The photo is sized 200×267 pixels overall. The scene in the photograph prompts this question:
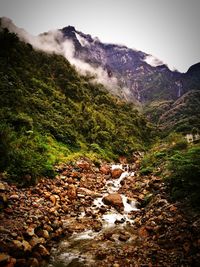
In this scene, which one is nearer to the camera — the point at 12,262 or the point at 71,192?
the point at 12,262

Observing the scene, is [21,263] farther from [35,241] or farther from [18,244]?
[35,241]

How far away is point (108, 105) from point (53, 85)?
52.0ft

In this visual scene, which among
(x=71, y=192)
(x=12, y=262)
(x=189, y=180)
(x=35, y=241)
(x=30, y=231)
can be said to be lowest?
(x=12, y=262)

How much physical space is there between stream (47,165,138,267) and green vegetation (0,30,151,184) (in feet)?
10.9

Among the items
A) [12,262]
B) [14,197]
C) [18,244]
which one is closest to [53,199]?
[14,197]

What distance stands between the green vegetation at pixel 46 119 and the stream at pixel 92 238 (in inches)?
130

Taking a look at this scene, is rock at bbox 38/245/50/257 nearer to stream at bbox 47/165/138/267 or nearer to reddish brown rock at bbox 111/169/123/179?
stream at bbox 47/165/138/267

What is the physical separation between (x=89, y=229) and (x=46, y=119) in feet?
46.5

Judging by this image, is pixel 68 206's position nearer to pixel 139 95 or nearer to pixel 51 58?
pixel 51 58

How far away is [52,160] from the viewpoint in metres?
13.5

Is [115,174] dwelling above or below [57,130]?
below

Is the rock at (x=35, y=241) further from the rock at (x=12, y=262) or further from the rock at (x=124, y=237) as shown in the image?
the rock at (x=124, y=237)

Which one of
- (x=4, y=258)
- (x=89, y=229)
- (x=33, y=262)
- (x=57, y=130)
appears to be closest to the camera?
(x=4, y=258)

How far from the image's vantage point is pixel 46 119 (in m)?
20.7
